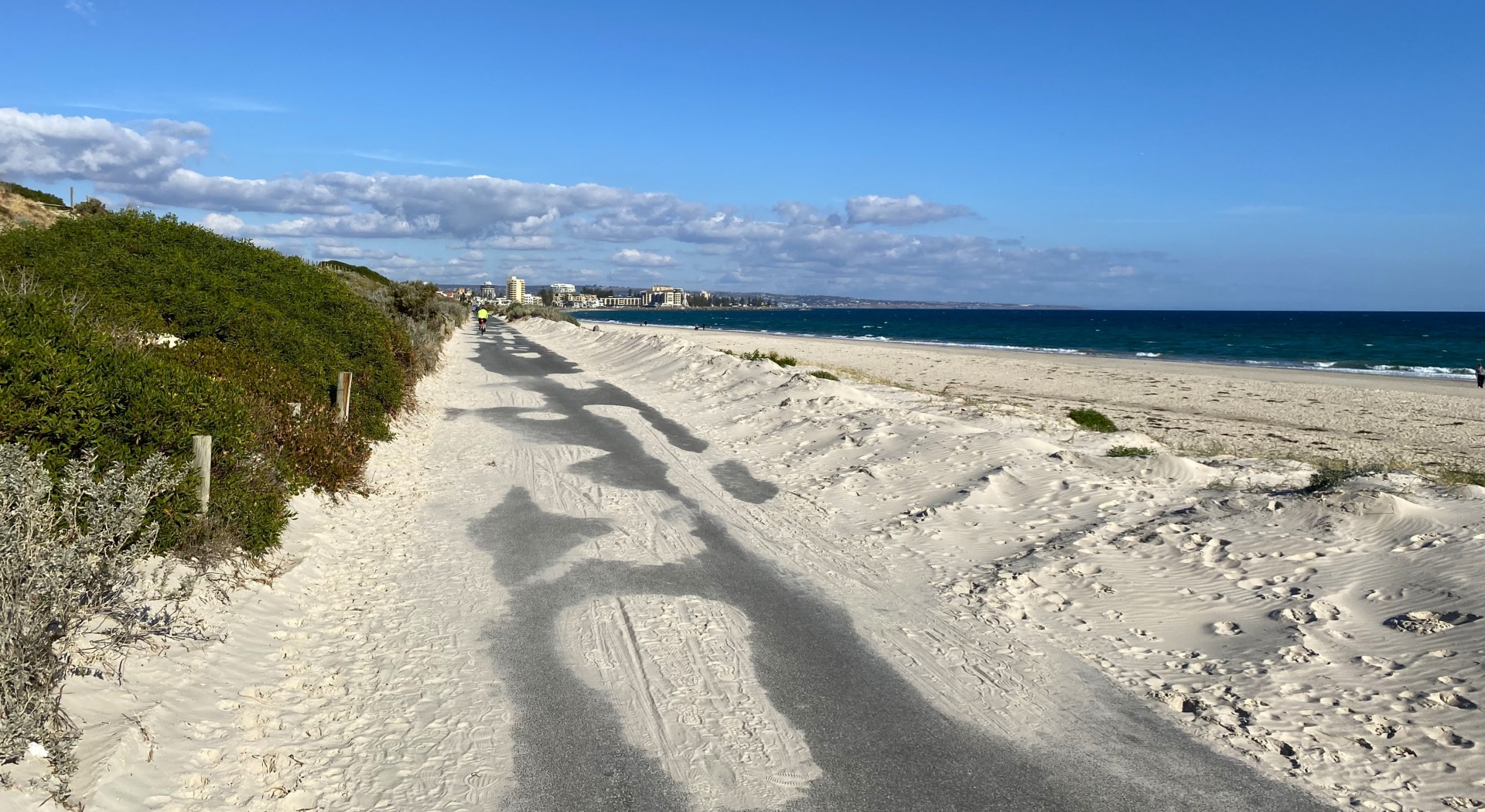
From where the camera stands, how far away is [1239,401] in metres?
29.7

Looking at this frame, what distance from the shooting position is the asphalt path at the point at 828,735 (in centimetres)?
485

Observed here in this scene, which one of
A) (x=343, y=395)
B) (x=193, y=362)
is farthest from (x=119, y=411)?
(x=343, y=395)

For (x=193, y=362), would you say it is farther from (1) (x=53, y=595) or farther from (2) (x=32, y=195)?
(2) (x=32, y=195)

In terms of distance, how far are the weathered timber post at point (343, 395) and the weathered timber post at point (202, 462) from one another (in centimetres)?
618

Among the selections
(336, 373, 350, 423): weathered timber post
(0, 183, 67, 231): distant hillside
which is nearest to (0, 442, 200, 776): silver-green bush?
(336, 373, 350, 423): weathered timber post

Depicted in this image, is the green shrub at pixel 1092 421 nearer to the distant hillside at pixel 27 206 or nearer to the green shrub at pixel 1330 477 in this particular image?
the green shrub at pixel 1330 477

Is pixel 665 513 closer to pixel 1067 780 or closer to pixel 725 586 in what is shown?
pixel 725 586

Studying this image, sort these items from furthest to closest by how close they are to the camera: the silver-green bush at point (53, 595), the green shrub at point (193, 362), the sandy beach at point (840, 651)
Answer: the green shrub at point (193, 362) < the sandy beach at point (840, 651) < the silver-green bush at point (53, 595)

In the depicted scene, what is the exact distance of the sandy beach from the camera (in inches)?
195

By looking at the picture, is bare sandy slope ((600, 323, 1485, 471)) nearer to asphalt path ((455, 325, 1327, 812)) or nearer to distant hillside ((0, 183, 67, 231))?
asphalt path ((455, 325, 1327, 812))

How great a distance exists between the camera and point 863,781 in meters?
5.00

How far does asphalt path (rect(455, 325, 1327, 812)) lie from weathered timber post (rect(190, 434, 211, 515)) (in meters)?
2.74

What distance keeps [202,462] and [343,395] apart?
668 centimetres

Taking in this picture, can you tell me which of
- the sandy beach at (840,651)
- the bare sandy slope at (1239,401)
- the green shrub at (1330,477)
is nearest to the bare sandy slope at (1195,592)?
the sandy beach at (840,651)
